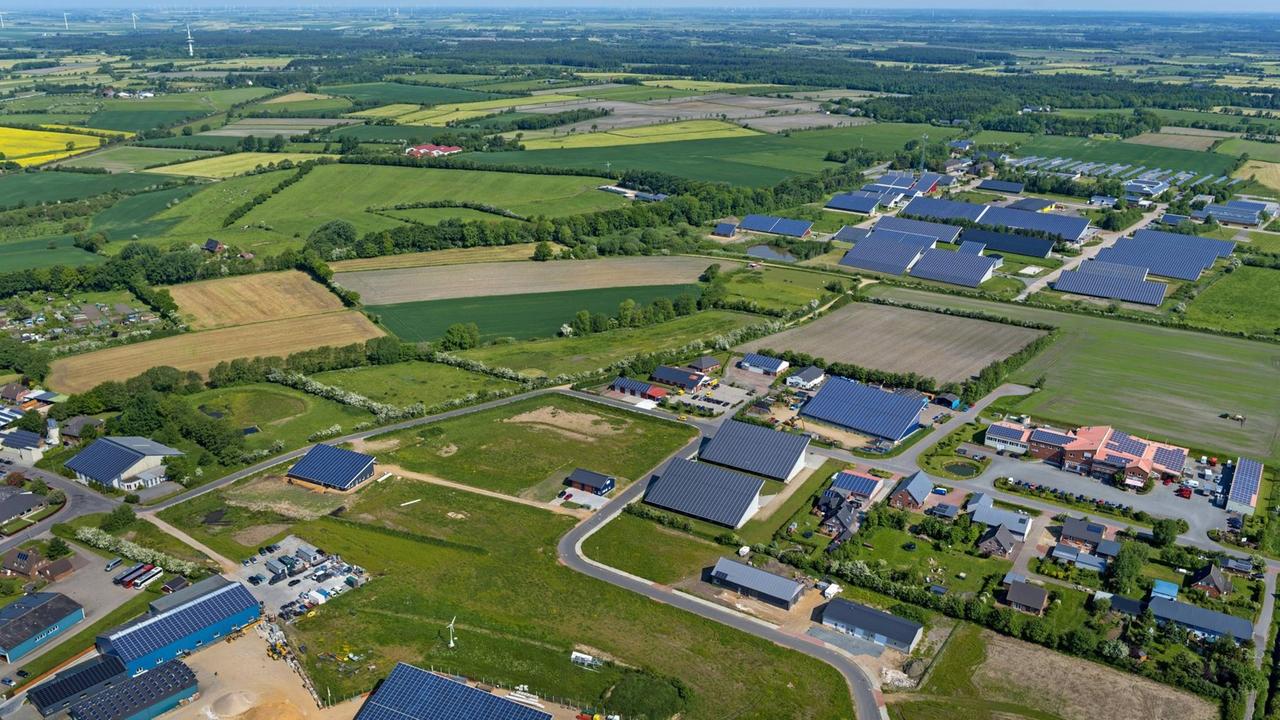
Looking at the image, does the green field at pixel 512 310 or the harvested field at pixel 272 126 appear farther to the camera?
the harvested field at pixel 272 126

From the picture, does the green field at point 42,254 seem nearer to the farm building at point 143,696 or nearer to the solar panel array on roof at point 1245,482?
the farm building at point 143,696

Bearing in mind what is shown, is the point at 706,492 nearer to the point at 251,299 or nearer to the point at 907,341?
the point at 907,341

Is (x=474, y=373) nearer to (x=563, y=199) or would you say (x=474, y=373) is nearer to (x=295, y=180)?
(x=563, y=199)

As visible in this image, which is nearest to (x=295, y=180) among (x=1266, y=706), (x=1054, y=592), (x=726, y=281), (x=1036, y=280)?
(x=726, y=281)

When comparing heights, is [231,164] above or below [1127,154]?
below

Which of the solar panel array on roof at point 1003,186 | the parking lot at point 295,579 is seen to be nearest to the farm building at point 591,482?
the parking lot at point 295,579

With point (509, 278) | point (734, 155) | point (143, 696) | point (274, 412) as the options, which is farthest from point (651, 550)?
point (734, 155)
